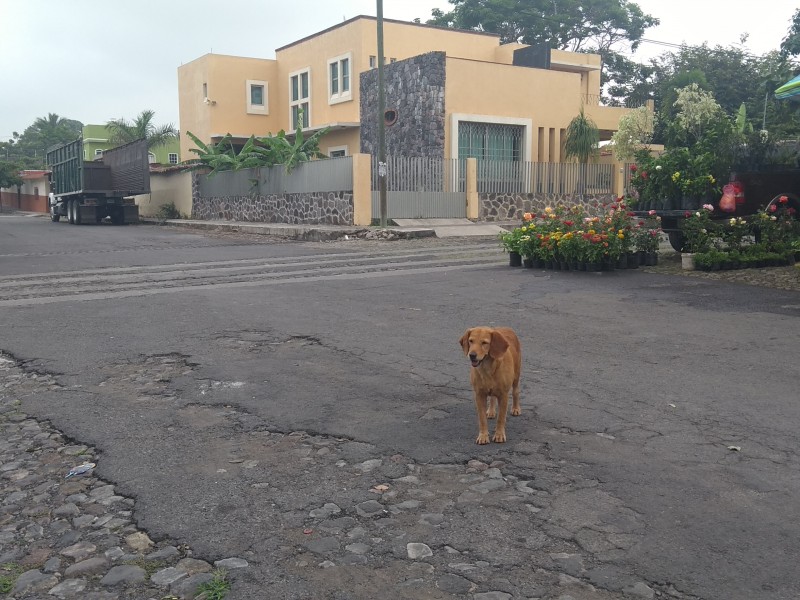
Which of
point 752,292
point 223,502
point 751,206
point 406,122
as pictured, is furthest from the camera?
point 406,122

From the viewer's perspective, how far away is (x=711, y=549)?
121 inches

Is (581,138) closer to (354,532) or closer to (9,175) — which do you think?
(354,532)

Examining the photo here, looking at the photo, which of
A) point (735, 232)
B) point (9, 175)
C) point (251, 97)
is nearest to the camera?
point (735, 232)

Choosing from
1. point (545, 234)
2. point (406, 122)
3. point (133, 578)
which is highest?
point (406, 122)

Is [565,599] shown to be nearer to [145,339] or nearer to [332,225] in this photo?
[145,339]

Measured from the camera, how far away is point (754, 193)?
475 inches

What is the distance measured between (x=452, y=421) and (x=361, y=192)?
19.2 meters

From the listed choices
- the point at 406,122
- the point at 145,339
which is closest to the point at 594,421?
the point at 145,339

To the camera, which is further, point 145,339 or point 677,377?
point 145,339

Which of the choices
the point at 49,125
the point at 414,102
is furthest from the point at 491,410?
the point at 49,125

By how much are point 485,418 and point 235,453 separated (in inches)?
52.5

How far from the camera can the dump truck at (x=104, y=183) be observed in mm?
31969

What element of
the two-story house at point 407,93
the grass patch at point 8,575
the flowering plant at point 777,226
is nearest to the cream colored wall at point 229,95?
the two-story house at point 407,93

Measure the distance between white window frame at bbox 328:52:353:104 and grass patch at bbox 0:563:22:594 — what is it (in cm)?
3072
